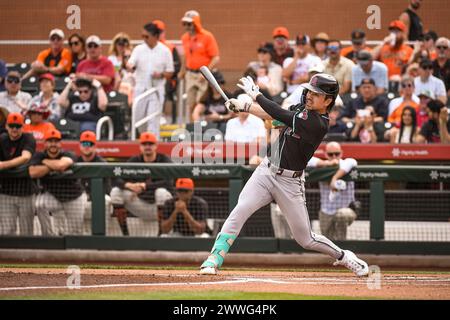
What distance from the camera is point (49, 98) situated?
1376 centimetres

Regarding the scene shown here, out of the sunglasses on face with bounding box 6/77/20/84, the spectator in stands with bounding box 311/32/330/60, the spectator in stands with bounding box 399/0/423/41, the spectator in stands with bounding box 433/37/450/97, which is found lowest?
the sunglasses on face with bounding box 6/77/20/84

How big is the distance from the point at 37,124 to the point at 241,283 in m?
5.97

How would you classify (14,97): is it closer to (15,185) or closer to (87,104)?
(87,104)

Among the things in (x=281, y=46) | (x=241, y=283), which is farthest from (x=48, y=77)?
(x=241, y=283)

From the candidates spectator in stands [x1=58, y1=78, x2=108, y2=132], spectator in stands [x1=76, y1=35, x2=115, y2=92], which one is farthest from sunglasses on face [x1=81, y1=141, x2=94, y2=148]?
spectator in stands [x1=76, y1=35, x2=115, y2=92]

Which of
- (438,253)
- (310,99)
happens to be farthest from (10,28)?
(310,99)

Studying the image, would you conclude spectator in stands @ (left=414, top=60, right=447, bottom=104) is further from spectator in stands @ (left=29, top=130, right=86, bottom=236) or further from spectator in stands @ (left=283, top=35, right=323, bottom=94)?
spectator in stands @ (left=29, top=130, right=86, bottom=236)

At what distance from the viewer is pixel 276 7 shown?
16.4m

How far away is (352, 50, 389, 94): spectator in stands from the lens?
516 inches

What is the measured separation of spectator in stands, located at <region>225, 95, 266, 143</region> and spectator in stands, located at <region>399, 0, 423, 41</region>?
4.12 meters

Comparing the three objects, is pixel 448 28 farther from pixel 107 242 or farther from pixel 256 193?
pixel 256 193

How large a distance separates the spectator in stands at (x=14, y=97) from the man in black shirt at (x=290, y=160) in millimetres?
6693
